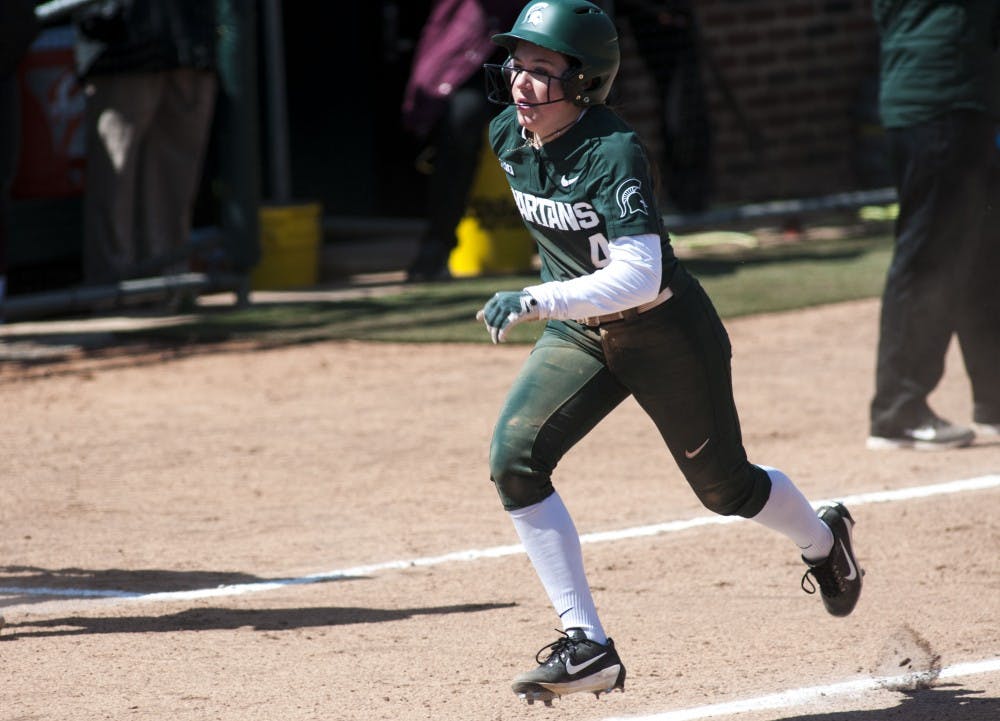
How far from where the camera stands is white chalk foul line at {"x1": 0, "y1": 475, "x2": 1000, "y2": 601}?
16.5ft

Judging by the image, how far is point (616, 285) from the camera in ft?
12.2

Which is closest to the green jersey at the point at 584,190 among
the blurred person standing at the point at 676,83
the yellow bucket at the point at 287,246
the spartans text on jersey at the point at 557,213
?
the spartans text on jersey at the point at 557,213

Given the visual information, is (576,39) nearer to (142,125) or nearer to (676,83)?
(142,125)

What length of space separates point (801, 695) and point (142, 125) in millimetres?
7120

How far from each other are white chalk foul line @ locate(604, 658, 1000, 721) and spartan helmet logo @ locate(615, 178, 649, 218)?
1251mm

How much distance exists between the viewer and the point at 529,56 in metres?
3.95

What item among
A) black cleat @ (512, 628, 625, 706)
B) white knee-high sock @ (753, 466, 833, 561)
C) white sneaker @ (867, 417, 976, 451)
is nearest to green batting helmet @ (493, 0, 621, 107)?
white knee-high sock @ (753, 466, 833, 561)

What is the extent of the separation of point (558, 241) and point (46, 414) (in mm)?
4406

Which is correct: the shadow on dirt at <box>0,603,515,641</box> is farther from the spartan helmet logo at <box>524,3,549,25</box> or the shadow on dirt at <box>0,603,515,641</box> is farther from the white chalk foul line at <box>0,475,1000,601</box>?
the spartan helmet logo at <box>524,3,549,25</box>

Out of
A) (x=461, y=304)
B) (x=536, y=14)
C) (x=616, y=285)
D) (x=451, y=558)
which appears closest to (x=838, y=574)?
(x=616, y=285)

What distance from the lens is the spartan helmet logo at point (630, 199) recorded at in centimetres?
376

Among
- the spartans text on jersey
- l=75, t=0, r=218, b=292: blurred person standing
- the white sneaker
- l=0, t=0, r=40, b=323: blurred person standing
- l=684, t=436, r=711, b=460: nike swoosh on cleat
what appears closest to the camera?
the spartans text on jersey

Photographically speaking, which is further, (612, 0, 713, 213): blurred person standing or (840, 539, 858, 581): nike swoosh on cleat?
(612, 0, 713, 213): blurred person standing

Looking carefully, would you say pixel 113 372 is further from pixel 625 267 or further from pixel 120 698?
pixel 625 267
